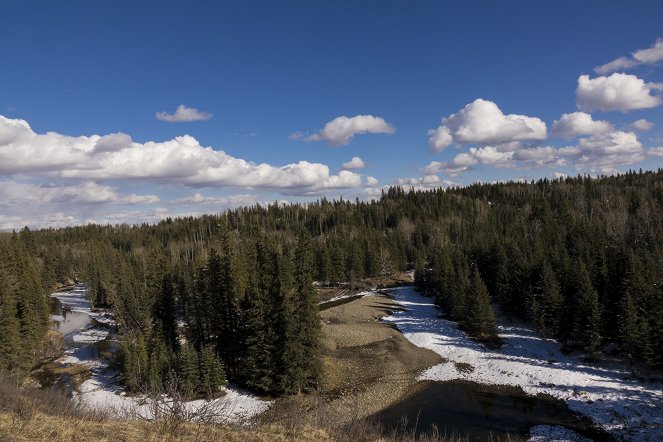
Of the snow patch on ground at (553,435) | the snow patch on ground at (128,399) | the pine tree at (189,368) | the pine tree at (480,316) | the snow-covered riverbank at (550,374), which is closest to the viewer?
the snow patch on ground at (553,435)

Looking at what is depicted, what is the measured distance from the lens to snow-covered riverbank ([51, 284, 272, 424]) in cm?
1750

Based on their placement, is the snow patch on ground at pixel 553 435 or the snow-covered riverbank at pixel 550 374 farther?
the snow-covered riverbank at pixel 550 374

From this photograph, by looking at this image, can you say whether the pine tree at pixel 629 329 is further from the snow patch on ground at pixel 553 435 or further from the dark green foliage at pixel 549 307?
the snow patch on ground at pixel 553 435

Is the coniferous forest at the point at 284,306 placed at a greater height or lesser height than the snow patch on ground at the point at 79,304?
greater

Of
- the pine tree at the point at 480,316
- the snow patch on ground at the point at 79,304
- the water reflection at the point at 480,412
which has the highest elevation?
the pine tree at the point at 480,316

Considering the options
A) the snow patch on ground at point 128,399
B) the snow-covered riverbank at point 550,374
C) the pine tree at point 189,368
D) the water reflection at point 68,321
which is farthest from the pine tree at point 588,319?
the water reflection at point 68,321

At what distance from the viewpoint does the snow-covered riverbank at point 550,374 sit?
103ft

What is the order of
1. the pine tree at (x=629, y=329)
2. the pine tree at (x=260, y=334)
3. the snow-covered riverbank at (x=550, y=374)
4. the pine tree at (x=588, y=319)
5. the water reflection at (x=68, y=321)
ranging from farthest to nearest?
the water reflection at (x=68, y=321) < the pine tree at (x=588, y=319) < the pine tree at (x=629, y=329) < the pine tree at (x=260, y=334) < the snow-covered riverbank at (x=550, y=374)

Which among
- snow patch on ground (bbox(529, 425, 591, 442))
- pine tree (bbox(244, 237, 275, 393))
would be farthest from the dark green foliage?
pine tree (bbox(244, 237, 275, 393))

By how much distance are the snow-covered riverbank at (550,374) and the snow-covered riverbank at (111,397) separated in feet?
62.8

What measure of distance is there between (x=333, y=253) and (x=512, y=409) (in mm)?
73159

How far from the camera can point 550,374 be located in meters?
40.0

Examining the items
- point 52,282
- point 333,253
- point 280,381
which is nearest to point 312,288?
point 280,381

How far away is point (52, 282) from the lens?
359 ft
